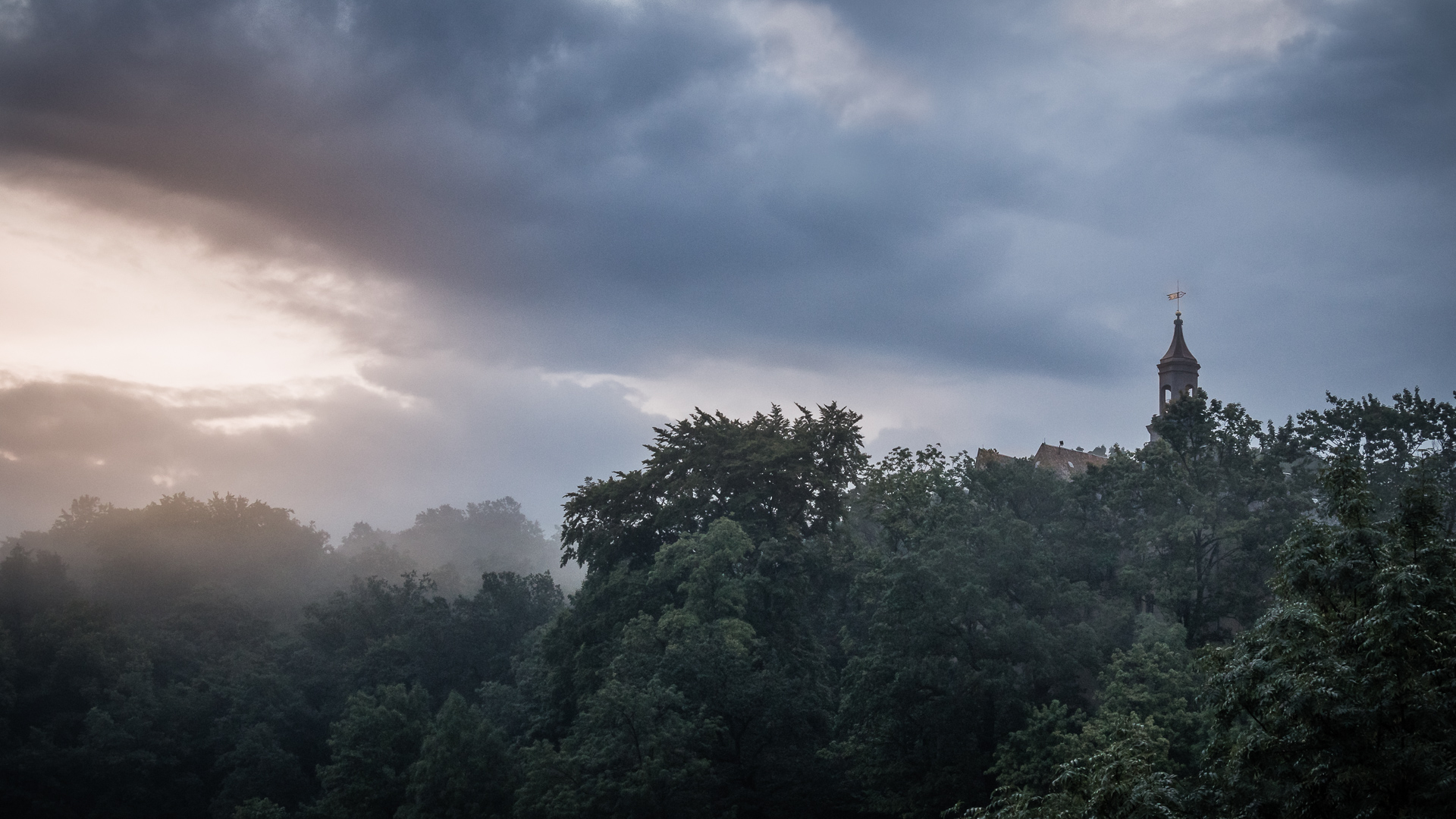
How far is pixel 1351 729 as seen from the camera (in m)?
14.6

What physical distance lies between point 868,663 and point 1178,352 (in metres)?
40.9

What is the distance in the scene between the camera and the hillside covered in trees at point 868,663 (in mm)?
15844

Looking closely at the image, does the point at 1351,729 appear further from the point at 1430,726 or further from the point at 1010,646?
the point at 1010,646

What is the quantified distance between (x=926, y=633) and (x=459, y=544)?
164097 millimetres

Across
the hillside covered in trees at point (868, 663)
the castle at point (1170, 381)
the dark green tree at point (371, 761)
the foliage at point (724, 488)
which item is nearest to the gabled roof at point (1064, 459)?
the castle at point (1170, 381)

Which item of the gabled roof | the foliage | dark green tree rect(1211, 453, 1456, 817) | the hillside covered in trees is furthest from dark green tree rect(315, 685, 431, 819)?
the gabled roof

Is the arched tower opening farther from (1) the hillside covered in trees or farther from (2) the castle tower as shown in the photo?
(1) the hillside covered in trees

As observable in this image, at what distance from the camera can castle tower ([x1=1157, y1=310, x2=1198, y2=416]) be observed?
217 ft

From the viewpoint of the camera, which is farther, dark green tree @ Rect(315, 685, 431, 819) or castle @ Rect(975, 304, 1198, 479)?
castle @ Rect(975, 304, 1198, 479)

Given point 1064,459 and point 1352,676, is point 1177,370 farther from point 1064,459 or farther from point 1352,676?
point 1352,676

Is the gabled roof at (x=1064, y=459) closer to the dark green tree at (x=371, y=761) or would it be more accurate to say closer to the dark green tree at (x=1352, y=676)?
the dark green tree at (x=371, y=761)

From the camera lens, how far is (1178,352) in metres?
66.5

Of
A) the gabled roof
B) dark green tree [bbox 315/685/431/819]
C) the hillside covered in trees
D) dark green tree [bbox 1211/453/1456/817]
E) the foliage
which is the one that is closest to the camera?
dark green tree [bbox 1211/453/1456/817]

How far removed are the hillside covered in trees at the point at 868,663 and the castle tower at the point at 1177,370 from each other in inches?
828
